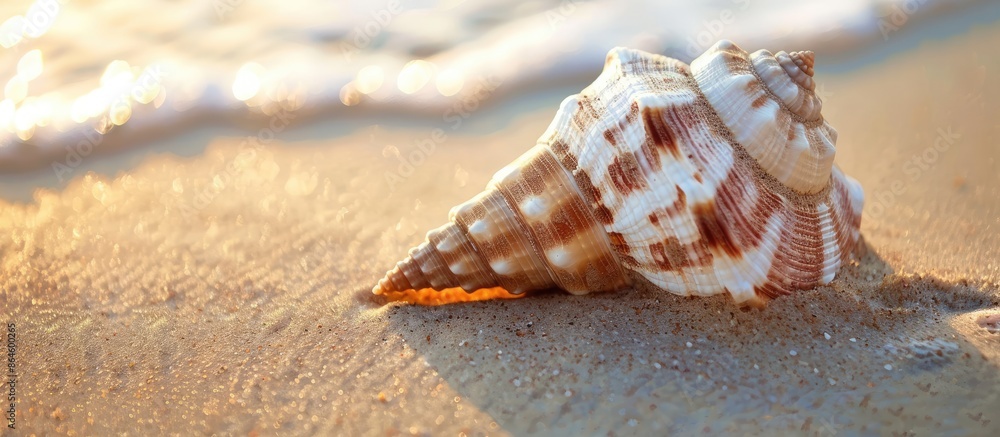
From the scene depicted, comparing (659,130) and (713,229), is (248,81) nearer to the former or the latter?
(659,130)

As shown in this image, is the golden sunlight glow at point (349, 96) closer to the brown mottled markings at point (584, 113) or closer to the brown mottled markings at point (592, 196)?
the brown mottled markings at point (584, 113)

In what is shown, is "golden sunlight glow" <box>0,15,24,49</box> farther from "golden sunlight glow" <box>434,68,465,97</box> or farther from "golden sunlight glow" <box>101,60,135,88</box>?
"golden sunlight glow" <box>434,68,465,97</box>

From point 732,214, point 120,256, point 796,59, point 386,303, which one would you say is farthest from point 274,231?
point 796,59

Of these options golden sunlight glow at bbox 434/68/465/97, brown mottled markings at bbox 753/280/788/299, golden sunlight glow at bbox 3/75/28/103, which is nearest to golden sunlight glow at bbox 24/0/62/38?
golden sunlight glow at bbox 3/75/28/103

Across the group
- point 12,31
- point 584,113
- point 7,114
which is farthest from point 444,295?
point 12,31

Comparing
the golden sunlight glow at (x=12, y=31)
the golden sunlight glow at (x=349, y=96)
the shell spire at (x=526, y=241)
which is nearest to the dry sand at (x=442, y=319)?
the shell spire at (x=526, y=241)
